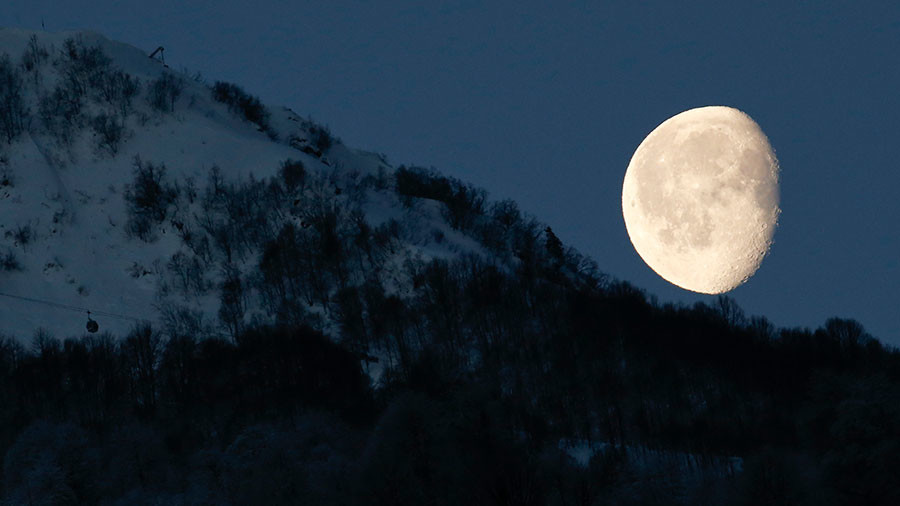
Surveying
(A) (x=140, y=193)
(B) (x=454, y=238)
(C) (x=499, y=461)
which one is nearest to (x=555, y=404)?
(C) (x=499, y=461)

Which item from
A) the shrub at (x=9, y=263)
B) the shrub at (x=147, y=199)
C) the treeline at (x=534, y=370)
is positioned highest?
the shrub at (x=147, y=199)

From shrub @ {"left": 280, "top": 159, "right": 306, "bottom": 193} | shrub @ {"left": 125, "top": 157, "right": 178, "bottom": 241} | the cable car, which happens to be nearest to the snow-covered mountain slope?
shrub @ {"left": 125, "top": 157, "right": 178, "bottom": 241}

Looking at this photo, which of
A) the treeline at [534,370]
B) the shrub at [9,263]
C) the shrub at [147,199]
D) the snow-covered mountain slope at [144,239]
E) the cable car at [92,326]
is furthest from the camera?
the shrub at [147,199]

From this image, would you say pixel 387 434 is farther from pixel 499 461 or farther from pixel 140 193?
pixel 140 193

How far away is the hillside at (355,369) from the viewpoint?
7706 cm

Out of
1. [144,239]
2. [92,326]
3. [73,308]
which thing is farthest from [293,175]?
[92,326]

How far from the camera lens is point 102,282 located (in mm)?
169875

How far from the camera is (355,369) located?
452 ft

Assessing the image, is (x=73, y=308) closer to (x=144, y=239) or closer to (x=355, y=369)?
A: (x=144, y=239)

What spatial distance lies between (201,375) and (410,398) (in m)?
55.4

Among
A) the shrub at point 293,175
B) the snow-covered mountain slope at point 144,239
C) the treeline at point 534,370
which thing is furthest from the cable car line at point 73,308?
the shrub at point 293,175

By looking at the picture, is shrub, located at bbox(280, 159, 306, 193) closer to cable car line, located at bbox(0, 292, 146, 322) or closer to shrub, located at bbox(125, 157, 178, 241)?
shrub, located at bbox(125, 157, 178, 241)

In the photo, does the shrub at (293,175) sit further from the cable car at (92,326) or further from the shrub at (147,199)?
the cable car at (92,326)

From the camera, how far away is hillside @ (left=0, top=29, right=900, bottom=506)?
77062 millimetres
